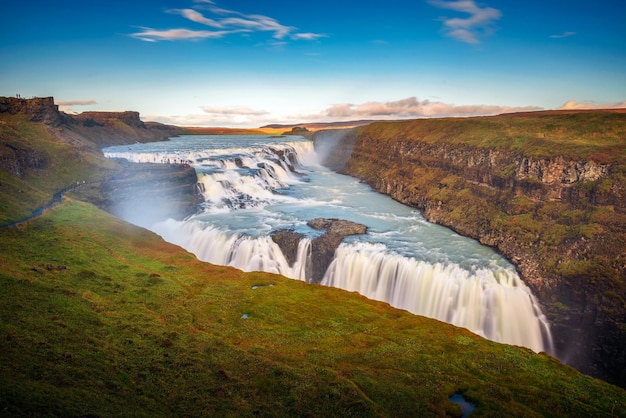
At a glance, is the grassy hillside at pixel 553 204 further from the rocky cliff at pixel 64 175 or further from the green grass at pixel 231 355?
the rocky cliff at pixel 64 175

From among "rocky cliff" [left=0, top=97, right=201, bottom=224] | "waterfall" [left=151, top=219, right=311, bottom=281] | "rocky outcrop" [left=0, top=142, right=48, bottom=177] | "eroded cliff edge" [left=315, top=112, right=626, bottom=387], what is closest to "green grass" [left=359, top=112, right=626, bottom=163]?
"eroded cliff edge" [left=315, top=112, right=626, bottom=387]

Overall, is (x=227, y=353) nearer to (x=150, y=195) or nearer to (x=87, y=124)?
(x=150, y=195)

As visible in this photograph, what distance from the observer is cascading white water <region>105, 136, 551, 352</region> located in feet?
107

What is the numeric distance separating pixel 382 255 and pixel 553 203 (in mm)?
20242

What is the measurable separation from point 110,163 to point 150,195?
70.8 ft

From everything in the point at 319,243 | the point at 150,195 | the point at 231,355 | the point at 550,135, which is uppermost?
the point at 550,135

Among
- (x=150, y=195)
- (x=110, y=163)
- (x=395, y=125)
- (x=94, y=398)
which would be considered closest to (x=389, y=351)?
(x=94, y=398)

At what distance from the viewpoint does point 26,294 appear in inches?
868

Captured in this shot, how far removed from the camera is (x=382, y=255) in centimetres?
3862

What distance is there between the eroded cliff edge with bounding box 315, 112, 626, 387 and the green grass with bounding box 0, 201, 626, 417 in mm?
10786

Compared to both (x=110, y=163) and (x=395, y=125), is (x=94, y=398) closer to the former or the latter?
(x=110, y=163)

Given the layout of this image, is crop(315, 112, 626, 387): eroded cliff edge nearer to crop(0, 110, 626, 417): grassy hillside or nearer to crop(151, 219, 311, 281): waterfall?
crop(0, 110, 626, 417): grassy hillside

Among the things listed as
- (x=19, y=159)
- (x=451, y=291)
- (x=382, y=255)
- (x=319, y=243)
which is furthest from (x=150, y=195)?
(x=451, y=291)

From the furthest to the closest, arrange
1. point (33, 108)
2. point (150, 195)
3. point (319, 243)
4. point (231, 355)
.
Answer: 1. point (33, 108)
2. point (150, 195)
3. point (319, 243)
4. point (231, 355)
